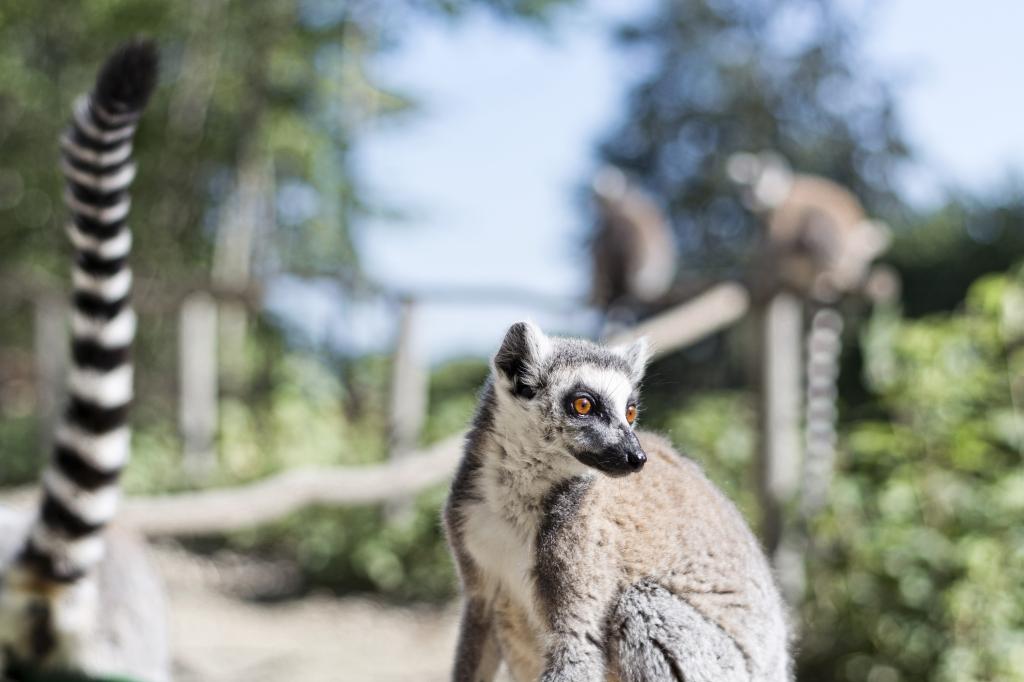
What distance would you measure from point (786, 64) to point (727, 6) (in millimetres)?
2902

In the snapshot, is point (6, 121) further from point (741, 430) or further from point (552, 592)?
point (552, 592)

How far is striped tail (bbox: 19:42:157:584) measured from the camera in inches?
114

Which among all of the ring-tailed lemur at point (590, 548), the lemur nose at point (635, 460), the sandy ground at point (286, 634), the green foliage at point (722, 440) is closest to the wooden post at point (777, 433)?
the green foliage at point (722, 440)

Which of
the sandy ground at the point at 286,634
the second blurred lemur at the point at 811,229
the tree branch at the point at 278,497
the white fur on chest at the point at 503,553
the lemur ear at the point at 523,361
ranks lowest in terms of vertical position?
the sandy ground at the point at 286,634

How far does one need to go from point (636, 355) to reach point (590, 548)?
1.49 ft

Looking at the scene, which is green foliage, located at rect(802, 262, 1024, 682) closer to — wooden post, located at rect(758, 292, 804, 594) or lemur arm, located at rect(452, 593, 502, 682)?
wooden post, located at rect(758, 292, 804, 594)

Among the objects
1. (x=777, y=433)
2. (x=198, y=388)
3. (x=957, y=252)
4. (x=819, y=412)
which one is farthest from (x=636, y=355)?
(x=957, y=252)

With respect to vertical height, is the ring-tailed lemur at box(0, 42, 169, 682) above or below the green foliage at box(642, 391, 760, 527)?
above

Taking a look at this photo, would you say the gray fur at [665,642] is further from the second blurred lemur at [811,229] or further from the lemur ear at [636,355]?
the second blurred lemur at [811,229]

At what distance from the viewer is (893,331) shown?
18.6 ft

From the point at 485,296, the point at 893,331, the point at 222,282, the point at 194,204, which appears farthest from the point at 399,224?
the point at 893,331

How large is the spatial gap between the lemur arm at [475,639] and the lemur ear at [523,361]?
41 centimetres

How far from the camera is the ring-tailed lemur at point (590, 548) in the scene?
1705 millimetres

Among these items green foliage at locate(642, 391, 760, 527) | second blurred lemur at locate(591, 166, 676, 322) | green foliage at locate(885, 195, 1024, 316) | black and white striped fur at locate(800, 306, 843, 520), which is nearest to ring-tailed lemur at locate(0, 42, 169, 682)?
black and white striped fur at locate(800, 306, 843, 520)
